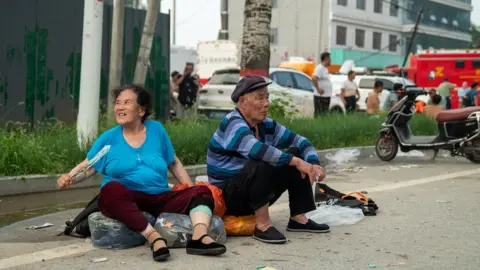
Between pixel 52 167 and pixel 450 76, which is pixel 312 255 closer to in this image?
pixel 52 167

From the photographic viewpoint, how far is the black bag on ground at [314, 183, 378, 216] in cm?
638

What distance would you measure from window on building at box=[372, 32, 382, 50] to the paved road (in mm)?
46312

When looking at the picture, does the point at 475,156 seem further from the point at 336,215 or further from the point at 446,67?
the point at 446,67

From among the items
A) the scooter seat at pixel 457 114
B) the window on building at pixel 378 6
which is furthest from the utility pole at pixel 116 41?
the window on building at pixel 378 6

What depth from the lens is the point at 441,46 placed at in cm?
6375

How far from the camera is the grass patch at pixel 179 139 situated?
24.6ft

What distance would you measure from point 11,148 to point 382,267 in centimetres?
437

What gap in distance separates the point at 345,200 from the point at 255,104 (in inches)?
63.1

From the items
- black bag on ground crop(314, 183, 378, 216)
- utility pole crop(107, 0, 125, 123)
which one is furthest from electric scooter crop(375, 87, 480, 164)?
black bag on ground crop(314, 183, 378, 216)

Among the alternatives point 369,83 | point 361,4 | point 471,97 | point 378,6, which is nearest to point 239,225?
point 471,97

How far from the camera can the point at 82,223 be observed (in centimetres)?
525

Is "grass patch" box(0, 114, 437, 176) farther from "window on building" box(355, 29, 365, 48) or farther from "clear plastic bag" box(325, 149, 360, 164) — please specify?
"window on building" box(355, 29, 365, 48)

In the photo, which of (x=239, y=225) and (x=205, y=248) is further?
(x=239, y=225)

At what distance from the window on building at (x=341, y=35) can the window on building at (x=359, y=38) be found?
1.59 metres
